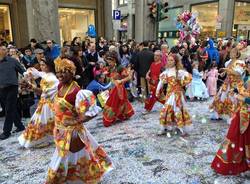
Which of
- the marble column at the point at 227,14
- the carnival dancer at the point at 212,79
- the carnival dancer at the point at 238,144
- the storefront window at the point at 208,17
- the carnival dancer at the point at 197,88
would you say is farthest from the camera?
the storefront window at the point at 208,17

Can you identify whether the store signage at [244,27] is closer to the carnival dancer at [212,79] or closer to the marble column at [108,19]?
the marble column at [108,19]

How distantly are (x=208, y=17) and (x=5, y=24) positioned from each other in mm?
15994

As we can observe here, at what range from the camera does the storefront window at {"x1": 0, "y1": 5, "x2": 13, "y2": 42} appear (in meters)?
12.8

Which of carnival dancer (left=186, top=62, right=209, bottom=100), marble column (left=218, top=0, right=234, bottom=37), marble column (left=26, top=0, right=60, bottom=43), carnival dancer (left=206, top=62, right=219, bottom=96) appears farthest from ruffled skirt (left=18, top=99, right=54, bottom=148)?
marble column (left=218, top=0, right=234, bottom=37)

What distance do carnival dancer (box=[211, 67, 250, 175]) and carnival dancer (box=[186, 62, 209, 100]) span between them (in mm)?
5023

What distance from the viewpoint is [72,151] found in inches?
131

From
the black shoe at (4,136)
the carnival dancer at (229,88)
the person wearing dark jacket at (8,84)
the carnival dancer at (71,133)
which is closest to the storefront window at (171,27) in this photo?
the carnival dancer at (229,88)

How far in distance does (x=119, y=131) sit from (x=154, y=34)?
30.3 ft

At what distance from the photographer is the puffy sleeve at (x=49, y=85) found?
15.5ft

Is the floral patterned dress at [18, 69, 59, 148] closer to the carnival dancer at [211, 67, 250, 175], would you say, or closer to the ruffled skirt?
the ruffled skirt

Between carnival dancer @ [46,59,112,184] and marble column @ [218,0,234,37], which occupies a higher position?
marble column @ [218,0,234,37]

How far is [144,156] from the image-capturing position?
479 cm

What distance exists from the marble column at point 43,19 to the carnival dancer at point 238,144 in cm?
840

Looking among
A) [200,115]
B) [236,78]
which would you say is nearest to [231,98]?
[236,78]
